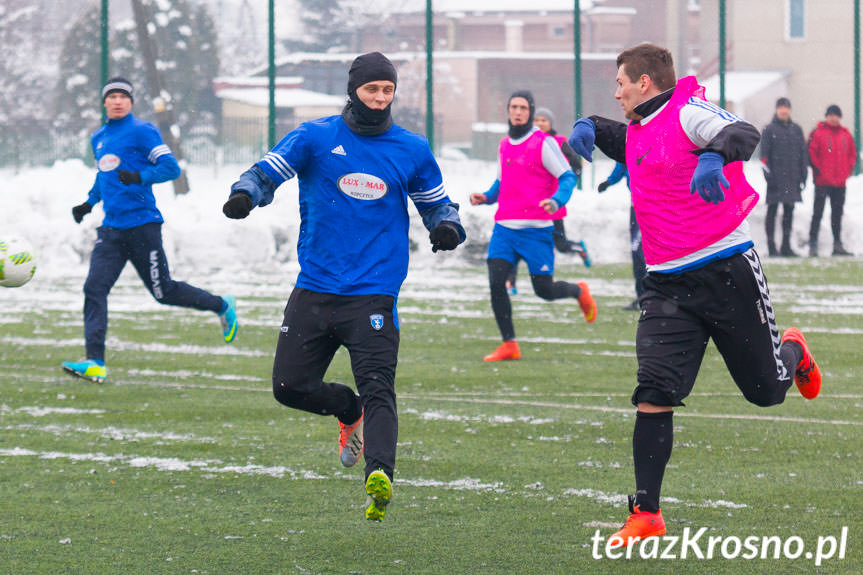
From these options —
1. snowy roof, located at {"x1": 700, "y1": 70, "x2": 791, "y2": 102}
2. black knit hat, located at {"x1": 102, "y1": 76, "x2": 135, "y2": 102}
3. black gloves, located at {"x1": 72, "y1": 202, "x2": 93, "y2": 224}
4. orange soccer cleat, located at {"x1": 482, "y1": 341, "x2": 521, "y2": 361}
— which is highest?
snowy roof, located at {"x1": 700, "y1": 70, "x2": 791, "y2": 102}

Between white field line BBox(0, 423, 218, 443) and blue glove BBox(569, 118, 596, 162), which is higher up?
blue glove BBox(569, 118, 596, 162)

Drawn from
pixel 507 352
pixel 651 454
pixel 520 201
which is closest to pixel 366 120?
pixel 651 454

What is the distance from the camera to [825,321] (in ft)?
45.5

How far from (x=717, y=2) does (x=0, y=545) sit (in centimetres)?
2347

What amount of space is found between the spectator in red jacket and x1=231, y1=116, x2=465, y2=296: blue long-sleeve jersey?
55.3ft

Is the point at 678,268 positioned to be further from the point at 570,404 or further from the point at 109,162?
the point at 109,162

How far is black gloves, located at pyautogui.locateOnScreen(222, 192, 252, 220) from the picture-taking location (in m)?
5.63

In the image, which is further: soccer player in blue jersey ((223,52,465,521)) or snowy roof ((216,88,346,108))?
snowy roof ((216,88,346,108))

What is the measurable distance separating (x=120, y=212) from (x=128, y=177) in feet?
1.26

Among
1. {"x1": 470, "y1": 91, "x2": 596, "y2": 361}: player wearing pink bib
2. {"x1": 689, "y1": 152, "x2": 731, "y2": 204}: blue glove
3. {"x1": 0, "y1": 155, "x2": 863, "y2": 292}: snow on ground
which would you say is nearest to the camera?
{"x1": 689, "y1": 152, "x2": 731, "y2": 204}: blue glove

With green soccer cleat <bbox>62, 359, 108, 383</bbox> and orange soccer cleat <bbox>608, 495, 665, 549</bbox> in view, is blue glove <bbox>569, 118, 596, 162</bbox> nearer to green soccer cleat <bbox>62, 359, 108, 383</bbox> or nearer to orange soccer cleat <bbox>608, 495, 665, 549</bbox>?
orange soccer cleat <bbox>608, 495, 665, 549</bbox>

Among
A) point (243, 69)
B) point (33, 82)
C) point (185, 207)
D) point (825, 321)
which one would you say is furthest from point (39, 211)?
point (825, 321)

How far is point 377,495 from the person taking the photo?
5.45 m

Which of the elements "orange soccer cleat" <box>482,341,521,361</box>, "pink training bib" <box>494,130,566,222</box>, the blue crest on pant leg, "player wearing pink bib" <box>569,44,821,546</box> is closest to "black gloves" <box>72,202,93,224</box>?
"pink training bib" <box>494,130,566,222</box>
